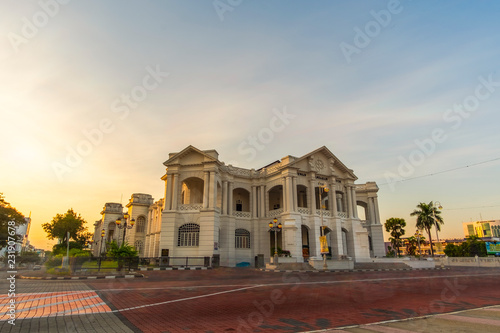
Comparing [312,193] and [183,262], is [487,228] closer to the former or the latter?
[312,193]

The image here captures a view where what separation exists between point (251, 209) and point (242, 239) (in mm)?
4071

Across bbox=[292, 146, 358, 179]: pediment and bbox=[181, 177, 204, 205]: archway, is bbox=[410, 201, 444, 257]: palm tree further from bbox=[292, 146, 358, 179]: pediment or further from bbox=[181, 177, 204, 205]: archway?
bbox=[181, 177, 204, 205]: archway

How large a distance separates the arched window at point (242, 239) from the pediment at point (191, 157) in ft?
32.9

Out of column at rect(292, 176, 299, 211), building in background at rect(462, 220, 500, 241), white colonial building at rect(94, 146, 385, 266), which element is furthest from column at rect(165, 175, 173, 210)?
building in background at rect(462, 220, 500, 241)

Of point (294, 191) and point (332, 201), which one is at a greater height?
point (294, 191)

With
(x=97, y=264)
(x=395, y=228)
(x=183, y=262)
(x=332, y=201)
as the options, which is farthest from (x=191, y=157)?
(x=395, y=228)

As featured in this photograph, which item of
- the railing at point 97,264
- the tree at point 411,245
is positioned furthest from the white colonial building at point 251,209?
the tree at point 411,245

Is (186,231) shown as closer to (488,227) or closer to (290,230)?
(290,230)

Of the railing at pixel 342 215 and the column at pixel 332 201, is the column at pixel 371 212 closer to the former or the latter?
the railing at pixel 342 215

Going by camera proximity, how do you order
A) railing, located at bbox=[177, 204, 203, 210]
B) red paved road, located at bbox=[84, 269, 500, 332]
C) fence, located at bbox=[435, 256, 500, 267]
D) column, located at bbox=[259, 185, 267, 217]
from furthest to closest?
1. fence, located at bbox=[435, 256, 500, 267]
2. column, located at bbox=[259, 185, 267, 217]
3. railing, located at bbox=[177, 204, 203, 210]
4. red paved road, located at bbox=[84, 269, 500, 332]

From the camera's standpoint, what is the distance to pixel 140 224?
5481cm

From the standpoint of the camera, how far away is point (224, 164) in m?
38.3

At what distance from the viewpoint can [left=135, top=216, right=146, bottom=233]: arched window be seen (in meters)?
54.3

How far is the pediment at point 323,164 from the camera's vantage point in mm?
37750
